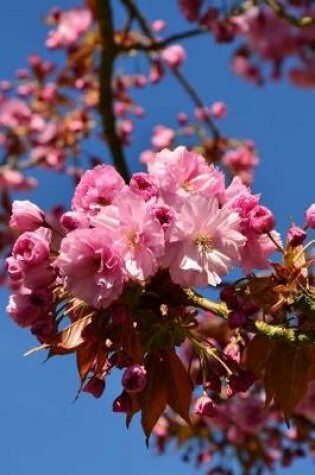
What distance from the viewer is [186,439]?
231 inches

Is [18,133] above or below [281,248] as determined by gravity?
above

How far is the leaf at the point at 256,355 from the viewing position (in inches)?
62.0

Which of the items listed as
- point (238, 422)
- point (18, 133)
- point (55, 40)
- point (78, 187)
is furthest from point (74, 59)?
point (78, 187)

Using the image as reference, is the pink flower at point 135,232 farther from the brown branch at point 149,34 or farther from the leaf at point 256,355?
the brown branch at point 149,34

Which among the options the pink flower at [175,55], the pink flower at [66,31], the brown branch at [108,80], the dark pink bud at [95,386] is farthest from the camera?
the pink flower at [175,55]

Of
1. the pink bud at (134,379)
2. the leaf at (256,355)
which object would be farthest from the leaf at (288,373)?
the pink bud at (134,379)

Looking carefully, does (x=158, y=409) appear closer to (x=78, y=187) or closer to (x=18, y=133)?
(x=78, y=187)

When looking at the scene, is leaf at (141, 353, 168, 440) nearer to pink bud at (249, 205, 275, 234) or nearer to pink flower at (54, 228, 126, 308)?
pink flower at (54, 228, 126, 308)

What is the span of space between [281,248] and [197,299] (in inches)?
8.1

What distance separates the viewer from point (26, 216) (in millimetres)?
1667

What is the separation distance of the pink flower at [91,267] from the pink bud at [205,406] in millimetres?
308


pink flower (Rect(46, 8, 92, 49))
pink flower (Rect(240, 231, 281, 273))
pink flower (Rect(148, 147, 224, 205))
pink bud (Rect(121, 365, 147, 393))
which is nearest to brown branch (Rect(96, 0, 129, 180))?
pink flower (Rect(46, 8, 92, 49))

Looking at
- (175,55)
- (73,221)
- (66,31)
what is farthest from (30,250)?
(175,55)

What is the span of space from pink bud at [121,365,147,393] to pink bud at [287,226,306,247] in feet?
1.24
